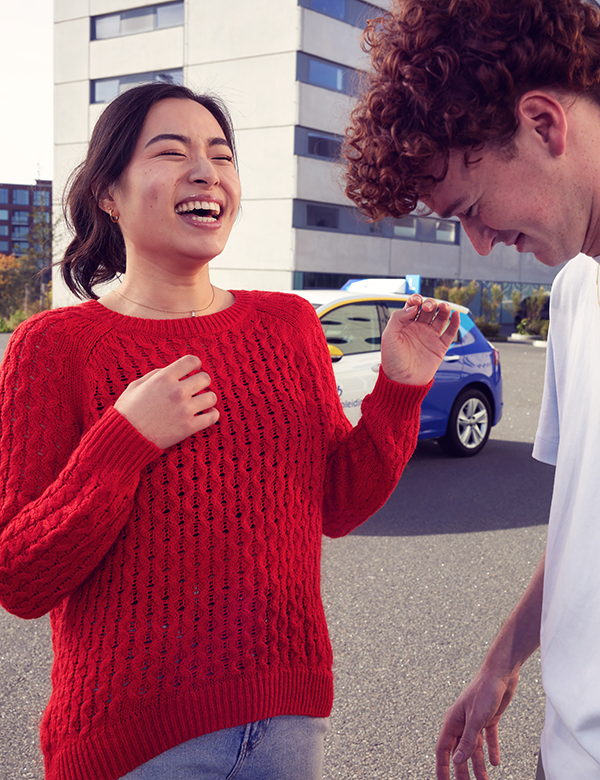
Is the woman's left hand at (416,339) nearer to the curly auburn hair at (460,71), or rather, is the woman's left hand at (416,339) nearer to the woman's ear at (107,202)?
the curly auburn hair at (460,71)

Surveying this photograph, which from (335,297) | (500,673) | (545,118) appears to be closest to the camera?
(545,118)

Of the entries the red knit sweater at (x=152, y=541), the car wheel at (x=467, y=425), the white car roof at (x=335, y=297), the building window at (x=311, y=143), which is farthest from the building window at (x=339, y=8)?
the red knit sweater at (x=152, y=541)

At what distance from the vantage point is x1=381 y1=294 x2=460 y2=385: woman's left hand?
1593 millimetres

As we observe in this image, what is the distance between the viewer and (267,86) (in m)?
25.4

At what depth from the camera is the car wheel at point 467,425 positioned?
25.0ft

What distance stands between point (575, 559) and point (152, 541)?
754mm

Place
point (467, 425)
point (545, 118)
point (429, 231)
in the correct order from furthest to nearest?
point (429, 231)
point (467, 425)
point (545, 118)

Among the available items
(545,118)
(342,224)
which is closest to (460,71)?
(545,118)

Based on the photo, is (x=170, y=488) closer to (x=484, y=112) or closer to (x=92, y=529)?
(x=92, y=529)

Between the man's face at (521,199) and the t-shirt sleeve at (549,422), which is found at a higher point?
the man's face at (521,199)

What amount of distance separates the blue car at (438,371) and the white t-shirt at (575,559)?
16.3ft

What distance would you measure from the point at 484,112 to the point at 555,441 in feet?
2.39

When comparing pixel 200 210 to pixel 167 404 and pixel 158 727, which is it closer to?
pixel 167 404

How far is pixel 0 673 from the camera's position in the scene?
3.32m
